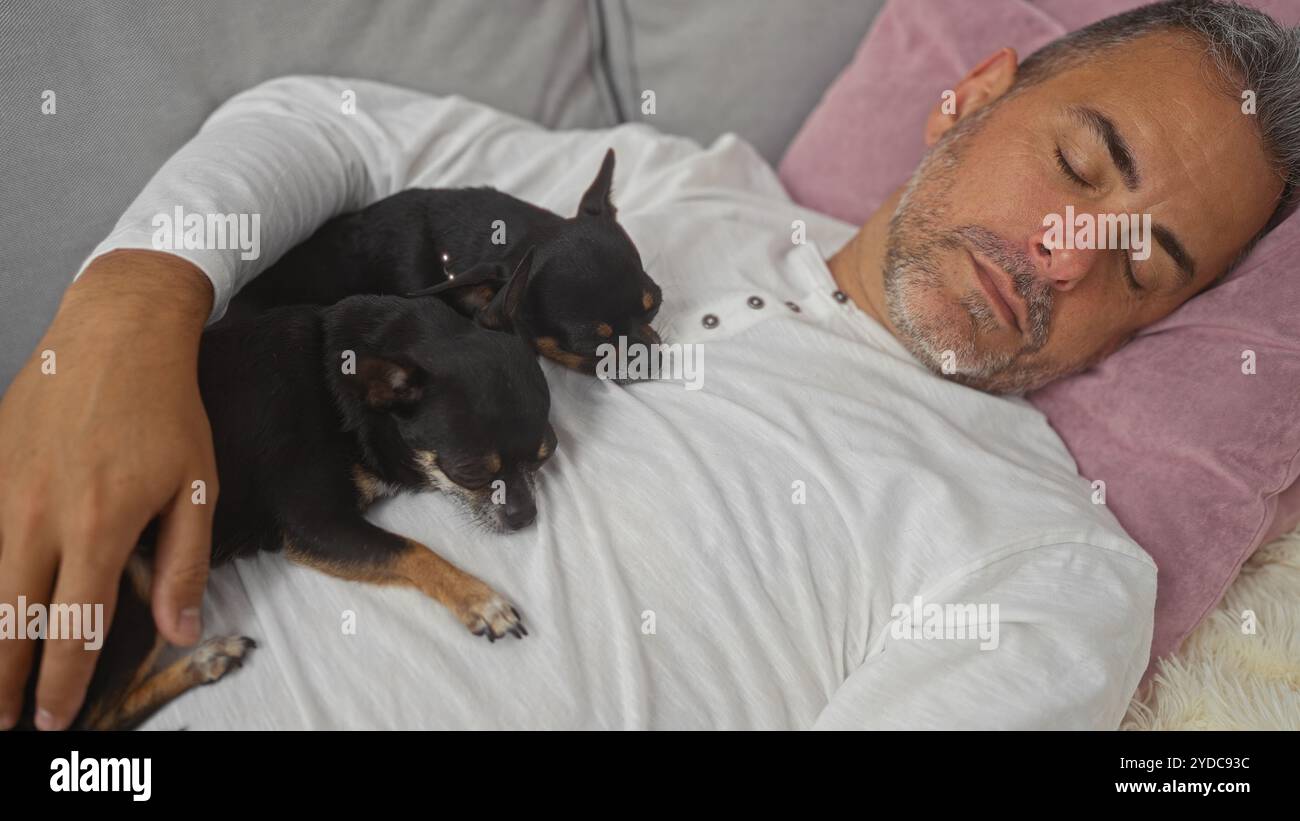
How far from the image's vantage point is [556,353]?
1.50 m

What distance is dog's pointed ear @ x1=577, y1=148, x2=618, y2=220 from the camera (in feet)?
5.12

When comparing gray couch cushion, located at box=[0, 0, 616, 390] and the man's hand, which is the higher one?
gray couch cushion, located at box=[0, 0, 616, 390]

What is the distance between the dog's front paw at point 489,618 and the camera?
1.14m

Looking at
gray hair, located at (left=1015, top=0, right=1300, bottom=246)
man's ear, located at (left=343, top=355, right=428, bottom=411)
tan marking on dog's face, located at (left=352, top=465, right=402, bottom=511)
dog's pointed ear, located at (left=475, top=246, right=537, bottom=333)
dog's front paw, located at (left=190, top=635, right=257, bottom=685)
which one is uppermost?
gray hair, located at (left=1015, top=0, right=1300, bottom=246)

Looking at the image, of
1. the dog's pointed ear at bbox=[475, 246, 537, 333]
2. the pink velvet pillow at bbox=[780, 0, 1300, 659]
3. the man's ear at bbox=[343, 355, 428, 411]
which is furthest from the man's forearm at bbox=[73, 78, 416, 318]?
the pink velvet pillow at bbox=[780, 0, 1300, 659]

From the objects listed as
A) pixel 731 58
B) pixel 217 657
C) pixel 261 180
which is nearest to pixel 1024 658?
pixel 217 657

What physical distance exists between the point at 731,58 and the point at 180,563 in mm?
1700

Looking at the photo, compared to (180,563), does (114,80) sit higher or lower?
higher

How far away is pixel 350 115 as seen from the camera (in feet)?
5.51

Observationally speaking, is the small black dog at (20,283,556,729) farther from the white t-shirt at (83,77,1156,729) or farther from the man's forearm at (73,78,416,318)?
the man's forearm at (73,78,416,318)

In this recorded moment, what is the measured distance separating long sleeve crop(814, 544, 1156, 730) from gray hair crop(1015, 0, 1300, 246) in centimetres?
74

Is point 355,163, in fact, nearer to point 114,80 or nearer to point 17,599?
point 114,80
